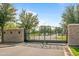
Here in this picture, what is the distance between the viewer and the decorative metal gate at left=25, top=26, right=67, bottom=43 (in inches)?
815

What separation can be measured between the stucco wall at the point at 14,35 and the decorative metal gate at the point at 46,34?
2.89 feet

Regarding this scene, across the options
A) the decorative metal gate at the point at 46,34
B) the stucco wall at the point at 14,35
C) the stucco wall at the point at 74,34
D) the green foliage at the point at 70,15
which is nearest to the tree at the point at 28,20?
the green foliage at the point at 70,15

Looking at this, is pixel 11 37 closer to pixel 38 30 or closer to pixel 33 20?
pixel 38 30

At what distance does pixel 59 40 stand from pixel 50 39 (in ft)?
3.48

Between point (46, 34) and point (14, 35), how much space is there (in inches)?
133

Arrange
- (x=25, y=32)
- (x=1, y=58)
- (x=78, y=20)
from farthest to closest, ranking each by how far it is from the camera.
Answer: (x=78, y=20)
(x=25, y=32)
(x=1, y=58)

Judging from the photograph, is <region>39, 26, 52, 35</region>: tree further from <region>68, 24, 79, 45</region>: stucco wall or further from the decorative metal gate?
<region>68, 24, 79, 45</region>: stucco wall

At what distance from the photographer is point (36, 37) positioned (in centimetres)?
2205

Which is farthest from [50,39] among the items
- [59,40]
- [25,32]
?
[25,32]

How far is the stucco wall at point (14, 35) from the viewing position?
1970 cm

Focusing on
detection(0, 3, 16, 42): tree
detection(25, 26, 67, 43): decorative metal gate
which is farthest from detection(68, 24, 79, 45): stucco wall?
detection(0, 3, 16, 42): tree

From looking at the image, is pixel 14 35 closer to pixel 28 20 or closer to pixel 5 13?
pixel 5 13

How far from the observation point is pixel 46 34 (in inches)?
848

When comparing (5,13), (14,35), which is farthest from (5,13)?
(14,35)
